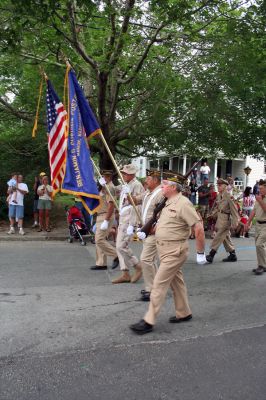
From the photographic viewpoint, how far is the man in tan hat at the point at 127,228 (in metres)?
7.05

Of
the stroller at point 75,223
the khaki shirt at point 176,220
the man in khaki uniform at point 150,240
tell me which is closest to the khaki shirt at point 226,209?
the man in khaki uniform at point 150,240

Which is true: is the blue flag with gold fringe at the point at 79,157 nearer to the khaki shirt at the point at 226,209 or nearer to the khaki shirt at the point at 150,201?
the khaki shirt at the point at 150,201

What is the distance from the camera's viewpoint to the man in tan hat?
7047 millimetres

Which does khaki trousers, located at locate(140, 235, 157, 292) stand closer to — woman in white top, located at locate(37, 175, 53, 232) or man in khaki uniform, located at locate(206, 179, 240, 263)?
man in khaki uniform, located at locate(206, 179, 240, 263)

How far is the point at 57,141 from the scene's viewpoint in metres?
7.31

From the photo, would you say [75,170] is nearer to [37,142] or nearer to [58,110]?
[58,110]

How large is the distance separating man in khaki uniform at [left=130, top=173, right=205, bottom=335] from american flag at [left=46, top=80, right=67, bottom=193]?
Answer: 2722 millimetres

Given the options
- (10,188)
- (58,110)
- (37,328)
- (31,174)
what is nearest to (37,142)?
(31,174)

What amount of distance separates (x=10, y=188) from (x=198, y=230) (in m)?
8.99

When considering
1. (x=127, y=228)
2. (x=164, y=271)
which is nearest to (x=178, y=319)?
(x=164, y=271)

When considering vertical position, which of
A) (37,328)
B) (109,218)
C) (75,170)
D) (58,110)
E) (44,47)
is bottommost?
(37,328)

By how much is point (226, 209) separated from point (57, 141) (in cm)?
420

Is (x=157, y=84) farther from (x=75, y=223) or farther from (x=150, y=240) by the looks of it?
(x=150, y=240)

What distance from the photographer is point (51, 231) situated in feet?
41.9
